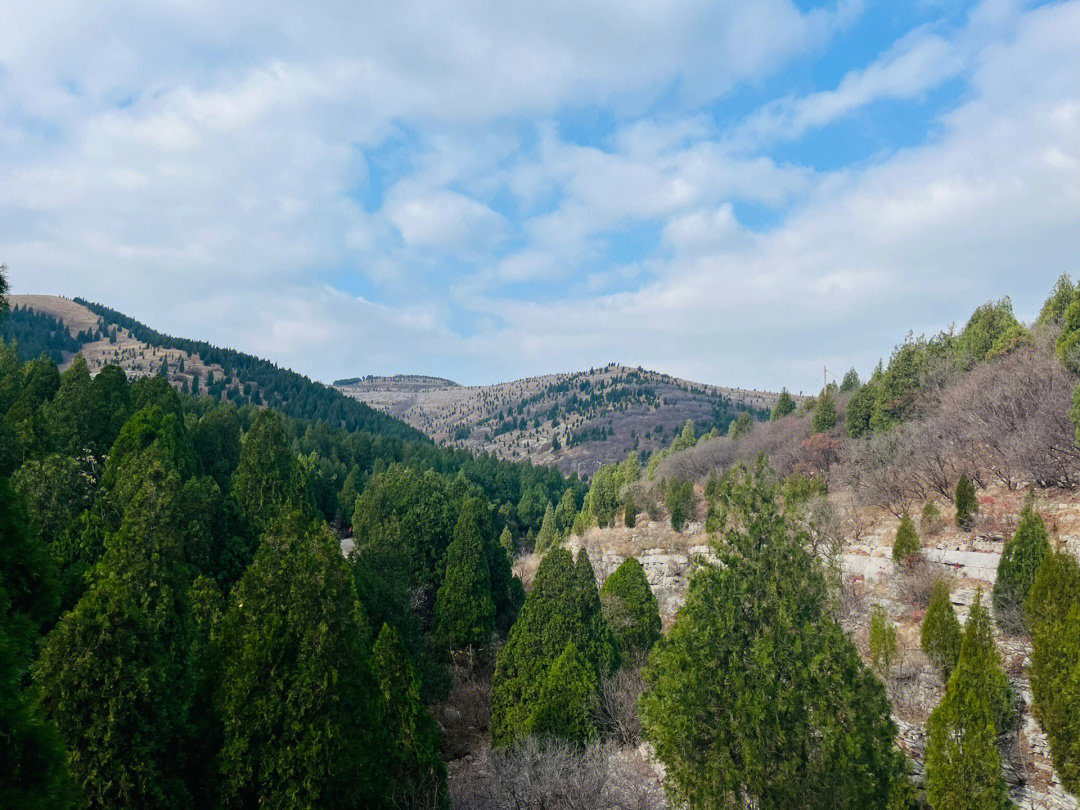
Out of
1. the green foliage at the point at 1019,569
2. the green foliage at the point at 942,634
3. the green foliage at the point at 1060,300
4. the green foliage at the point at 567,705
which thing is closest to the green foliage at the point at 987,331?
the green foliage at the point at 1060,300

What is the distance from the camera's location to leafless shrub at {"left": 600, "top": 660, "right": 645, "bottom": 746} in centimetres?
1533

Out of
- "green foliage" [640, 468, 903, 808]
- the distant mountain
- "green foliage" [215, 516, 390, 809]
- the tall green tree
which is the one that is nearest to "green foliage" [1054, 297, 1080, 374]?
"green foliage" [640, 468, 903, 808]

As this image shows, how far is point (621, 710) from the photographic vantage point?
15531mm

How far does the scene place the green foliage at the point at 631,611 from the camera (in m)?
20.1

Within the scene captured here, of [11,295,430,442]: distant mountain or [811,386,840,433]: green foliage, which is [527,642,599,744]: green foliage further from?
[11,295,430,442]: distant mountain

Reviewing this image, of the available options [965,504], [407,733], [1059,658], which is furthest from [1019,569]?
[407,733]

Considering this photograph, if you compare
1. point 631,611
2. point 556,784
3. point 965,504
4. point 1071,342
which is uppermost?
point 1071,342

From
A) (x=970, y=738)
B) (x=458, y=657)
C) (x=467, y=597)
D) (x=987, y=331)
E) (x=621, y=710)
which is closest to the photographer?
(x=970, y=738)

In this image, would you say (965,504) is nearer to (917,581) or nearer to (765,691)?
(917,581)

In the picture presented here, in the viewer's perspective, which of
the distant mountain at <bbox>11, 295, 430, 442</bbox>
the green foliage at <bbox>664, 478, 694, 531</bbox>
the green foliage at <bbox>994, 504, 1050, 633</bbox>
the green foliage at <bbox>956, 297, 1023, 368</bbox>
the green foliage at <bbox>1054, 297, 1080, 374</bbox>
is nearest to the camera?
the green foliage at <bbox>994, 504, 1050, 633</bbox>

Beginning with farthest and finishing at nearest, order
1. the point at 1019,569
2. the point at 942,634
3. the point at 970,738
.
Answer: the point at 1019,569
the point at 942,634
the point at 970,738

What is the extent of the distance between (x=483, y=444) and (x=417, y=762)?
18852 cm

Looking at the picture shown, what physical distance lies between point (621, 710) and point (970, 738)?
8.03m

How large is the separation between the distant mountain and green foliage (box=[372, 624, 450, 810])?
4051 inches
